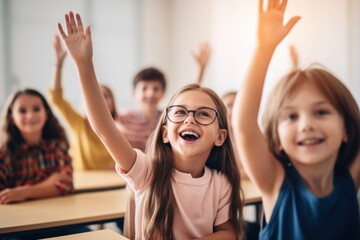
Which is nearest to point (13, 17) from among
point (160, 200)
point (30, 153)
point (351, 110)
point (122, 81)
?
point (122, 81)

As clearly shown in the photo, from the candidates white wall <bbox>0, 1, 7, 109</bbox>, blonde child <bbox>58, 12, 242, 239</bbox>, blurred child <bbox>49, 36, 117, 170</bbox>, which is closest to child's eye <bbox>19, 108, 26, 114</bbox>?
blurred child <bbox>49, 36, 117, 170</bbox>

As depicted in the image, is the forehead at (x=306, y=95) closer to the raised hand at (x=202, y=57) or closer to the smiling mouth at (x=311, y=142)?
the smiling mouth at (x=311, y=142)

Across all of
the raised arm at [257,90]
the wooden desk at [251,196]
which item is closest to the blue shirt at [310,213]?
the raised arm at [257,90]

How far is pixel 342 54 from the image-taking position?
2.76m

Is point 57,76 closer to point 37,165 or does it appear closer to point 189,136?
point 37,165

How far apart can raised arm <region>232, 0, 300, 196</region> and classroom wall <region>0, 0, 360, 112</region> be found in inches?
73.4

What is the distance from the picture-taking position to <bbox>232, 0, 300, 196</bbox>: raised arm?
40.6 inches

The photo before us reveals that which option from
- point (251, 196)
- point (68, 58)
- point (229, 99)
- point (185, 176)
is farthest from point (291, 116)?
point (68, 58)

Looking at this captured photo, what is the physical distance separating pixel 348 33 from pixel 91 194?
2.05 metres

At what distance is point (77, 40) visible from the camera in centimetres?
122

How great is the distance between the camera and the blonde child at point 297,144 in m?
1.04

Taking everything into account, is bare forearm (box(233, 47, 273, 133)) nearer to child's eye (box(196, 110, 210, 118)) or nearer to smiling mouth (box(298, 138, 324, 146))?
smiling mouth (box(298, 138, 324, 146))

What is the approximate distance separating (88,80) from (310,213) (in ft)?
2.52

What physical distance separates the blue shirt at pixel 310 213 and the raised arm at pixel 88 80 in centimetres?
55
